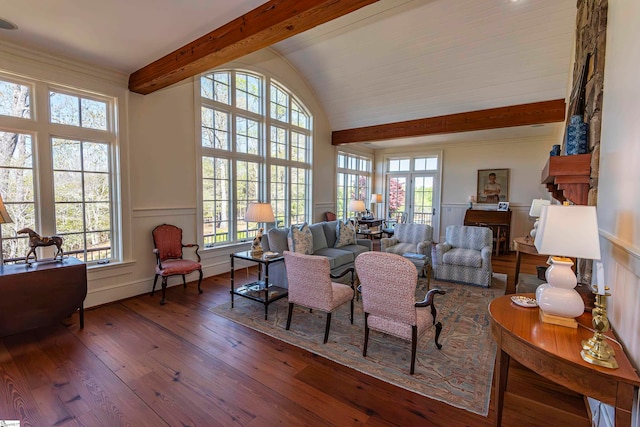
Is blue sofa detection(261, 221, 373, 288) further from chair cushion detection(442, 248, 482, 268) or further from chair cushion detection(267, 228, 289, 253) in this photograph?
chair cushion detection(442, 248, 482, 268)

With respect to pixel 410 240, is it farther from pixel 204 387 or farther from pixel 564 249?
pixel 204 387

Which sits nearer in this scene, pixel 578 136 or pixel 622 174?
pixel 622 174

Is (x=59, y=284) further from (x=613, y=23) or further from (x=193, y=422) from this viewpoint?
(x=613, y=23)

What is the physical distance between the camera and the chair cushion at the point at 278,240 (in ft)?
13.5

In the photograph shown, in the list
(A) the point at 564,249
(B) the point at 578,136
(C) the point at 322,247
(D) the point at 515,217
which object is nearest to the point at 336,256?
(C) the point at 322,247

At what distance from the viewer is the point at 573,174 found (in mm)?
2197

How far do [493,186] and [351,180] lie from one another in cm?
383

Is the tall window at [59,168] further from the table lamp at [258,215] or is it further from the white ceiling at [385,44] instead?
the table lamp at [258,215]

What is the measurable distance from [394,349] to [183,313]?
2.41 meters

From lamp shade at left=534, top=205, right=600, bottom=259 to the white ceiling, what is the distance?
2.64 m

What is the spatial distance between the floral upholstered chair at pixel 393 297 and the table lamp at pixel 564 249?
2.74 feet

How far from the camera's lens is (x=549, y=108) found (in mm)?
5027

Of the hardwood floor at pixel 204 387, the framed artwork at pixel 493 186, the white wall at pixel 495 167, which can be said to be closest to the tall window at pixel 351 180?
A: the white wall at pixel 495 167

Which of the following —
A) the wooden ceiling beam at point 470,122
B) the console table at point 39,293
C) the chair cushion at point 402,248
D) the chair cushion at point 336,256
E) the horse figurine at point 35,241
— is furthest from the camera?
the wooden ceiling beam at point 470,122
